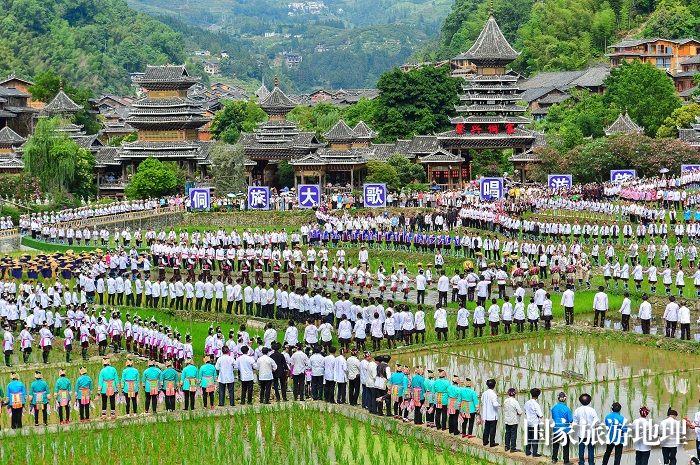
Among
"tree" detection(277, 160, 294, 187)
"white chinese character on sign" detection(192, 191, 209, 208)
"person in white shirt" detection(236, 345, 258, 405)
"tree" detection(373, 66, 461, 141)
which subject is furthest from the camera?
"tree" detection(373, 66, 461, 141)

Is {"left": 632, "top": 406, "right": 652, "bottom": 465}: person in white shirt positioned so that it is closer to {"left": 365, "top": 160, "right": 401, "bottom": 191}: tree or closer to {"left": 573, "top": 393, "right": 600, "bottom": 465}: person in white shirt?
{"left": 573, "top": 393, "right": 600, "bottom": 465}: person in white shirt

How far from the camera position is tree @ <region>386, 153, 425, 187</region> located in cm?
7956

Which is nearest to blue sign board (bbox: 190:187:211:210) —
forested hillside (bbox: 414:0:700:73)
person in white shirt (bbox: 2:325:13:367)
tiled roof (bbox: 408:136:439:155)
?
tiled roof (bbox: 408:136:439:155)

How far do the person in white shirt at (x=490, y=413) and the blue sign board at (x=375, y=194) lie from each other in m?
40.3

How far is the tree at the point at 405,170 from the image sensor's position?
261 feet

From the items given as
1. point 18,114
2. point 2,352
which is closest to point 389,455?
point 2,352

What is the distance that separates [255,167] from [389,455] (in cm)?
6388

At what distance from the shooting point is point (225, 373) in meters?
30.0

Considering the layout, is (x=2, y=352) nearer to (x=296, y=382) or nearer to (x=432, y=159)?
(x=296, y=382)

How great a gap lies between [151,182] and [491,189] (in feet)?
77.2

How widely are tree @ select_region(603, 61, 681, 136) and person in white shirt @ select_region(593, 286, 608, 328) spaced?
164 feet

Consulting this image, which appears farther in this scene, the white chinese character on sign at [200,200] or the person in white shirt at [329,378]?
the white chinese character on sign at [200,200]

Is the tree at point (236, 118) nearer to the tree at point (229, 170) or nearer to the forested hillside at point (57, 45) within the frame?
the tree at point (229, 170)

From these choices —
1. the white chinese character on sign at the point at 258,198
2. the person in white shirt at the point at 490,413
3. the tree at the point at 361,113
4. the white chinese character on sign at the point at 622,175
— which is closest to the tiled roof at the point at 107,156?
the tree at the point at 361,113
